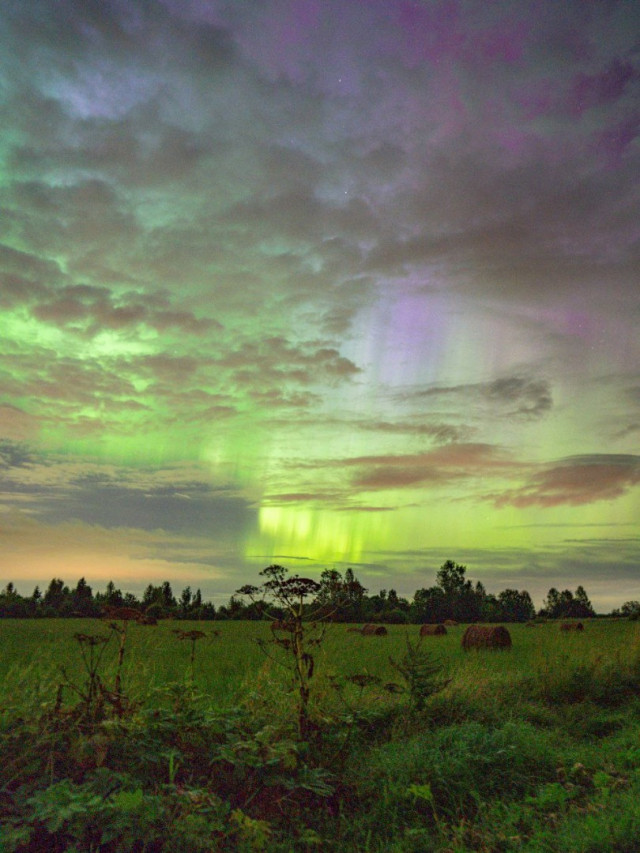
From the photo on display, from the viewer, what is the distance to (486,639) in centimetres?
2378

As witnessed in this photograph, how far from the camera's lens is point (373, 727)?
28.1ft

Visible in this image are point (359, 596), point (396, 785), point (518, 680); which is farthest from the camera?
point (518, 680)

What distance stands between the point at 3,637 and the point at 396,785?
993 inches

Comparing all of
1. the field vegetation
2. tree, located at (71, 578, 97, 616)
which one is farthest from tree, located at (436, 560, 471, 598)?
the field vegetation

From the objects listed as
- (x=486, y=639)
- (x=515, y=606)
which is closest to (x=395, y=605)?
(x=515, y=606)

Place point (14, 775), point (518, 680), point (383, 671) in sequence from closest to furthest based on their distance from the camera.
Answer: point (14, 775), point (518, 680), point (383, 671)

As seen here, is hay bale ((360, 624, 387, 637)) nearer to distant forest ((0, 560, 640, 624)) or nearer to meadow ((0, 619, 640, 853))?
distant forest ((0, 560, 640, 624))

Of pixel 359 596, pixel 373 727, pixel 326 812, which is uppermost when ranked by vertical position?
pixel 359 596

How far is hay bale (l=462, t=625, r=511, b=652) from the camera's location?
77.4 ft

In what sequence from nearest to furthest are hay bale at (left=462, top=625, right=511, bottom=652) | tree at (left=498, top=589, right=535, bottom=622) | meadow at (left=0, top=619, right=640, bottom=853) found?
1. meadow at (left=0, top=619, right=640, bottom=853)
2. hay bale at (left=462, top=625, right=511, bottom=652)
3. tree at (left=498, top=589, right=535, bottom=622)

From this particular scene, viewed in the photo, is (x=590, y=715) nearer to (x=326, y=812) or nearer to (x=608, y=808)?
(x=608, y=808)

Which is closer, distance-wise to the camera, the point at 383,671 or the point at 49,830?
the point at 49,830

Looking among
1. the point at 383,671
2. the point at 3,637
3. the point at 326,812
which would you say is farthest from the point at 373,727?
the point at 3,637

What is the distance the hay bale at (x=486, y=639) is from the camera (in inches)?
929
